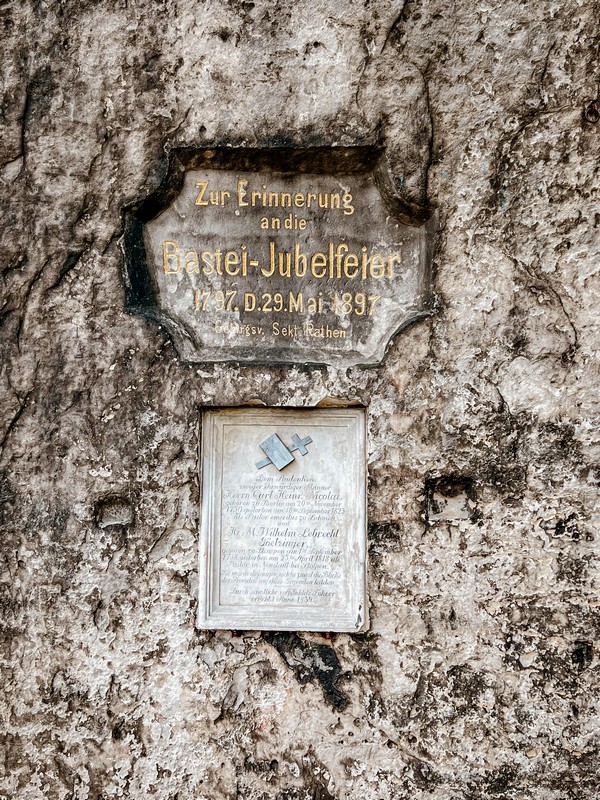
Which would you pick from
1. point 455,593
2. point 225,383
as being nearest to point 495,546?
point 455,593

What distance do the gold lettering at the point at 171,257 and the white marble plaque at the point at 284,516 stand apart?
52 cm

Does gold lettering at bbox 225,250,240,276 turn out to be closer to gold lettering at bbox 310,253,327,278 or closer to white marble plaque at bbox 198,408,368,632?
gold lettering at bbox 310,253,327,278

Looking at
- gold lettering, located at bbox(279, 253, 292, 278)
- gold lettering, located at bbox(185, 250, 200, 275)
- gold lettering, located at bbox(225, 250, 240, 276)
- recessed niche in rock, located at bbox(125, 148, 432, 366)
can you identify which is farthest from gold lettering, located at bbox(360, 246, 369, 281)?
gold lettering, located at bbox(185, 250, 200, 275)

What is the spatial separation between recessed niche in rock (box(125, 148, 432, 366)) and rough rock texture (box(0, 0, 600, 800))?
0.09m

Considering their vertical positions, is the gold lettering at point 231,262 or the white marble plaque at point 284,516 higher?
the gold lettering at point 231,262

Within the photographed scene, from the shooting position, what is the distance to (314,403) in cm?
230

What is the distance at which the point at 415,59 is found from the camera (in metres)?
2.24

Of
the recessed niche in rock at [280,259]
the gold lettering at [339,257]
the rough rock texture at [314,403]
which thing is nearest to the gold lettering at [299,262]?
the recessed niche in rock at [280,259]

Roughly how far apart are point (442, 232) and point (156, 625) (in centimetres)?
163

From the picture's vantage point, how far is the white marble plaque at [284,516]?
2.31 metres

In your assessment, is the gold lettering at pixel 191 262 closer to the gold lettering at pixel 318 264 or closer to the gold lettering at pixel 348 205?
the gold lettering at pixel 318 264

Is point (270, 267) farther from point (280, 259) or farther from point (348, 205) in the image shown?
point (348, 205)

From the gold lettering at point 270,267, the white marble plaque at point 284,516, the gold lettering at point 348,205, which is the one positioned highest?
the gold lettering at point 348,205

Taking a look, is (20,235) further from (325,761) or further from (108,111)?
(325,761)
